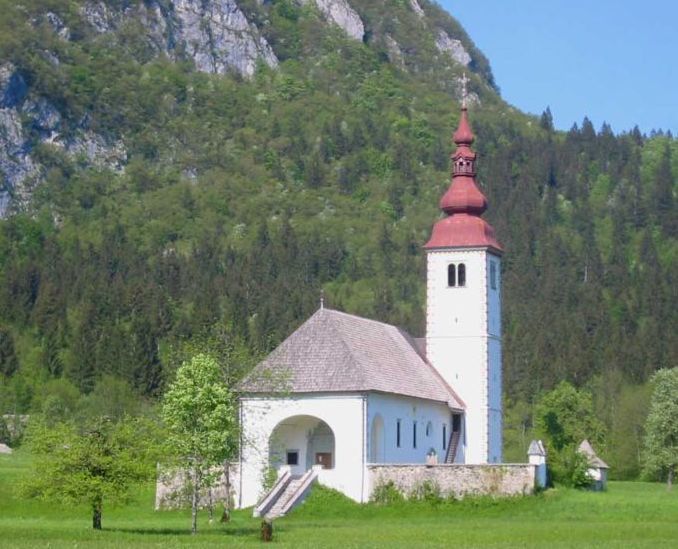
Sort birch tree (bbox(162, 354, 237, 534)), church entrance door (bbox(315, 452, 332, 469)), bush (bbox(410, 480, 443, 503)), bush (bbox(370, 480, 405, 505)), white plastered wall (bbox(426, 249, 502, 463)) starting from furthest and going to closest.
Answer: white plastered wall (bbox(426, 249, 502, 463))
church entrance door (bbox(315, 452, 332, 469))
bush (bbox(370, 480, 405, 505))
bush (bbox(410, 480, 443, 503))
birch tree (bbox(162, 354, 237, 534))

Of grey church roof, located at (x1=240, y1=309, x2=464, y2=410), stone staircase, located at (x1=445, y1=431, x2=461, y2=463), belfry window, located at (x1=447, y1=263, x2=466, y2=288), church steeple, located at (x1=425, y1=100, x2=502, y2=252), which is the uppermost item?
church steeple, located at (x1=425, y1=100, x2=502, y2=252)

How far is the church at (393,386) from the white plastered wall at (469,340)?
5 centimetres

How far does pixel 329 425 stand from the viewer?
72750 millimetres

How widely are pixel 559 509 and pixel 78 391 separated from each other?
80772mm

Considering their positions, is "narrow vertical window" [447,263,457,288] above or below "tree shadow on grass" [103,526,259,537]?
above

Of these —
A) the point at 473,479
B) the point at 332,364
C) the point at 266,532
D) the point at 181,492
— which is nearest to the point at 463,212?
the point at 332,364

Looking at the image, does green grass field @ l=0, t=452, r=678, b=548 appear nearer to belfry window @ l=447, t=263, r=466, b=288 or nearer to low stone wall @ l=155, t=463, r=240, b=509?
low stone wall @ l=155, t=463, r=240, b=509

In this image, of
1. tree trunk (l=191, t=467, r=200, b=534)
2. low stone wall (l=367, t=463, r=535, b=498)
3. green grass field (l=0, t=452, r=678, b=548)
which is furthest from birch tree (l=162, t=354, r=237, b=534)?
low stone wall (l=367, t=463, r=535, b=498)

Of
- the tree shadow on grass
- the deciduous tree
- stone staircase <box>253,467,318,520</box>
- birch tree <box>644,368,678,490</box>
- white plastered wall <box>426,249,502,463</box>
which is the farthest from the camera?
birch tree <box>644,368,678,490</box>

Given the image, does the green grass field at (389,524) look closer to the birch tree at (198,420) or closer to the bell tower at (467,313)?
the birch tree at (198,420)

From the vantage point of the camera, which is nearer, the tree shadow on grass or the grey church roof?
the tree shadow on grass

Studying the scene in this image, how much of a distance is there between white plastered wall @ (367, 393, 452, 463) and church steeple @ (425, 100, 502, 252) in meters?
8.53

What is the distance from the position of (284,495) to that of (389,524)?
831 cm

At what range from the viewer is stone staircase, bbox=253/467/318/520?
2645 inches
